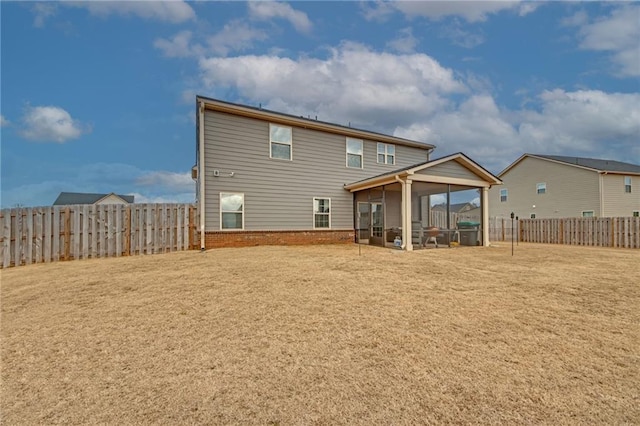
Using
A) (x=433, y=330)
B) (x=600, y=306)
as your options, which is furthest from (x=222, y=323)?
(x=600, y=306)

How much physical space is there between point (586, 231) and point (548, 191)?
10.5m

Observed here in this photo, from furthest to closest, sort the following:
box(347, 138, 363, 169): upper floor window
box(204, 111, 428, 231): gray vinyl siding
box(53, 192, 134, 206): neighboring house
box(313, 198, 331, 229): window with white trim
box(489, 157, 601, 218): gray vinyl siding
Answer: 1. box(53, 192, 134, 206): neighboring house
2. box(489, 157, 601, 218): gray vinyl siding
3. box(347, 138, 363, 169): upper floor window
4. box(313, 198, 331, 229): window with white trim
5. box(204, 111, 428, 231): gray vinyl siding

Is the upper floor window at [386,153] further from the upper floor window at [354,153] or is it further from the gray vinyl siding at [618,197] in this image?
the gray vinyl siding at [618,197]

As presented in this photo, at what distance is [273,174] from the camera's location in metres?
12.7

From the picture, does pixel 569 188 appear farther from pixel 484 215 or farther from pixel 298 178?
pixel 298 178

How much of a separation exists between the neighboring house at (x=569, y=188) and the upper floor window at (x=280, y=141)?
2306cm

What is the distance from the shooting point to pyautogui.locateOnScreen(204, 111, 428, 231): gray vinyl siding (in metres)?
11.6

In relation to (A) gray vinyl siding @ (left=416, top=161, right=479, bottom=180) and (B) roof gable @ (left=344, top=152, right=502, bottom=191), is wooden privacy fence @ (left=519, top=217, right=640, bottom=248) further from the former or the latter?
(A) gray vinyl siding @ (left=416, top=161, right=479, bottom=180)

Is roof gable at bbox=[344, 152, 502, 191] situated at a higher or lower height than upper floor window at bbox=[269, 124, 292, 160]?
lower

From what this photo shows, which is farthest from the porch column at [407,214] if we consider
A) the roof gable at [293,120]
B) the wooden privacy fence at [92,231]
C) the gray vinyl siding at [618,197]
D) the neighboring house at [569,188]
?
the gray vinyl siding at [618,197]

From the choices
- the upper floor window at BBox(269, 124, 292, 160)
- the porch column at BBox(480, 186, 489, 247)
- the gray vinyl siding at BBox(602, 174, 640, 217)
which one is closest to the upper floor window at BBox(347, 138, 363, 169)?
the upper floor window at BBox(269, 124, 292, 160)

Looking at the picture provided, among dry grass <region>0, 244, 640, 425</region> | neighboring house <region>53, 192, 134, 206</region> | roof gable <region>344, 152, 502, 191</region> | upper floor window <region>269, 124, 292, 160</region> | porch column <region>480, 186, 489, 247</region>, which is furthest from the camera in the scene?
neighboring house <region>53, 192, 134, 206</region>

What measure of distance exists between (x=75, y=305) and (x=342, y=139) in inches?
482

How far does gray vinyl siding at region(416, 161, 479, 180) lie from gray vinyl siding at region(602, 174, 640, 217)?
15.9 meters
